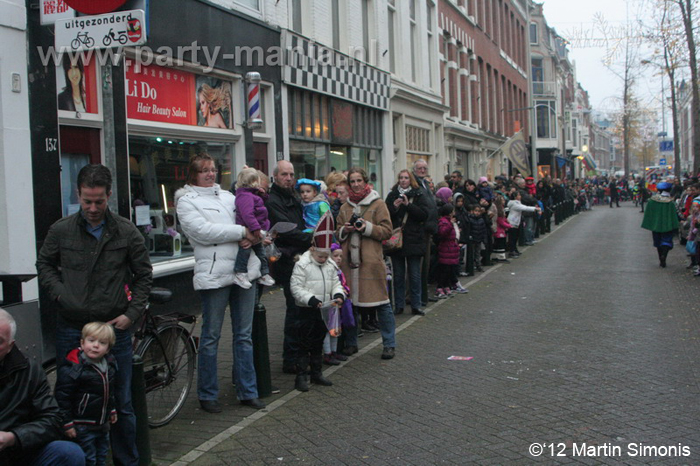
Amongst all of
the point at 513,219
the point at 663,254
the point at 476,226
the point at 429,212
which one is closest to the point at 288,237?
the point at 429,212

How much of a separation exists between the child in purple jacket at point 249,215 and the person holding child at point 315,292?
0.46 m

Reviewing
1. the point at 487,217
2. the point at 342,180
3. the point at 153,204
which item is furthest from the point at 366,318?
the point at 487,217

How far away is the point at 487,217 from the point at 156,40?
7654mm

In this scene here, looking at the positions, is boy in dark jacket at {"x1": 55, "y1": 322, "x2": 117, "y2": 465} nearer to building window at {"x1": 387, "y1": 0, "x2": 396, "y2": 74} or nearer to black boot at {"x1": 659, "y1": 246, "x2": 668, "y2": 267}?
black boot at {"x1": 659, "y1": 246, "x2": 668, "y2": 267}

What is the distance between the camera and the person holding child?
21.3ft

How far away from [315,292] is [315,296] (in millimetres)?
120

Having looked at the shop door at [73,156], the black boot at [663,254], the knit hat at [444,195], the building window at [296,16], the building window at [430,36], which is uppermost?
the building window at [430,36]

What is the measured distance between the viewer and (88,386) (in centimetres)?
418

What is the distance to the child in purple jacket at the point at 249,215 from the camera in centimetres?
581

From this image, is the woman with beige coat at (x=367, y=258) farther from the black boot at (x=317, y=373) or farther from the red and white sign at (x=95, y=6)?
the red and white sign at (x=95, y=6)

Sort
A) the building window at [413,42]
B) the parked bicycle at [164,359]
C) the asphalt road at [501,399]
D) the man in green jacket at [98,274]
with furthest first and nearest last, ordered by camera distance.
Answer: the building window at [413,42] → the parked bicycle at [164,359] → the asphalt road at [501,399] → the man in green jacket at [98,274]

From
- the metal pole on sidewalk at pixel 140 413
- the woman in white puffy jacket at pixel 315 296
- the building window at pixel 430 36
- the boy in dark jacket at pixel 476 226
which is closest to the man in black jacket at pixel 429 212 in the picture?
the boy in dark jacket at pixel 476 226

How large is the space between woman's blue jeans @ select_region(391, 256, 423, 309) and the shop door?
13.2 feet

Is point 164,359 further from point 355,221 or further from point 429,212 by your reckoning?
point 429,212
